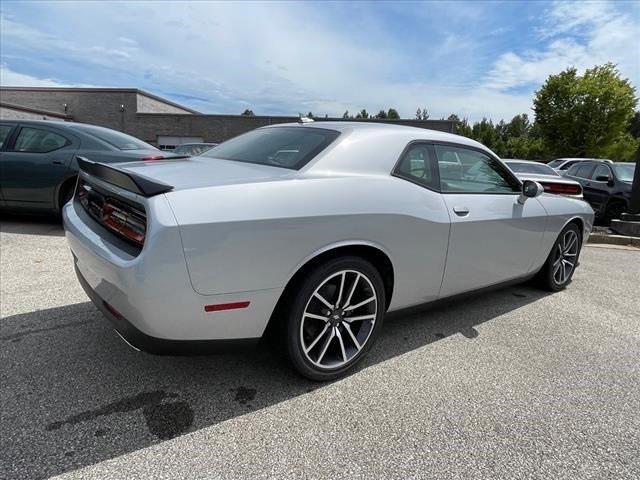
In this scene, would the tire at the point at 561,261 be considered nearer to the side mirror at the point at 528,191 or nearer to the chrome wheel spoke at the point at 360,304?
the side mirror at the point at 528,191

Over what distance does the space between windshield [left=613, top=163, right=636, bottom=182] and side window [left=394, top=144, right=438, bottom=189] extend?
8.67 metres

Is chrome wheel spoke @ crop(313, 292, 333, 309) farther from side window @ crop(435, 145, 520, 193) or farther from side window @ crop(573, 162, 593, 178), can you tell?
side window @ crop(573, 162, 593, 178)

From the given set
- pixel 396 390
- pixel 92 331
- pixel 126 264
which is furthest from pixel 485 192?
pixel 92 331

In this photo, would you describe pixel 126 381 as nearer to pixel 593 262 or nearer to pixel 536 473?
pixel 536 473

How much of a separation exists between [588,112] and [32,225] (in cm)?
3298

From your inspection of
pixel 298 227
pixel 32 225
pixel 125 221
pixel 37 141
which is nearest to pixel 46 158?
pixel 37 141

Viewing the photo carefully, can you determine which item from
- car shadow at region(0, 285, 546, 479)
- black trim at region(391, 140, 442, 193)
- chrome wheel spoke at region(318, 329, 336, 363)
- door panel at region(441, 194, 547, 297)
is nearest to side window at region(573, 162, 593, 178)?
door panel at region(441, 194, 547, 297)

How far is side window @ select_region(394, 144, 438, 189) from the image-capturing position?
2773mm

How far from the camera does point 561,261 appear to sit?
438cm

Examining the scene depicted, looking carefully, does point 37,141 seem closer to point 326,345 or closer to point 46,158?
point 46,158

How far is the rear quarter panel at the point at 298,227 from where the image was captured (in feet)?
6.42

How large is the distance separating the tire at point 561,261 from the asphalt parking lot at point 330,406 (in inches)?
32.8

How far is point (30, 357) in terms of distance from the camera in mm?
2639

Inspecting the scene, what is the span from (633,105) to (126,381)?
117 ft
